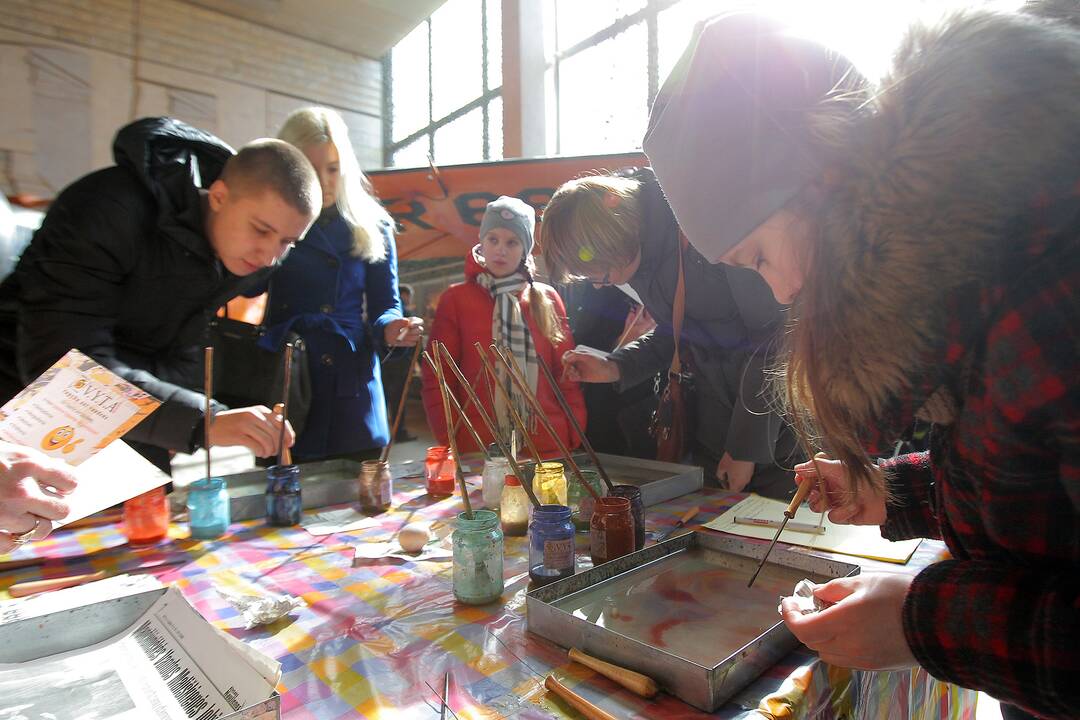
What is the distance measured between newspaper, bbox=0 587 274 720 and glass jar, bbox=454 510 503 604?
315mm

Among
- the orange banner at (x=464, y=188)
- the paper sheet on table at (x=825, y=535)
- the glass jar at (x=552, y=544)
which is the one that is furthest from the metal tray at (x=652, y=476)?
the orange banner at (x=464, y=188)

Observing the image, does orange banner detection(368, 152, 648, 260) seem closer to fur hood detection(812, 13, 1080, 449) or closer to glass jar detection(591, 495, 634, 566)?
glass jar detection(591, 495, 634, 566)

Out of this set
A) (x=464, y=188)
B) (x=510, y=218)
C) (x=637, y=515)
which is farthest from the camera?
(x=464, y=188)

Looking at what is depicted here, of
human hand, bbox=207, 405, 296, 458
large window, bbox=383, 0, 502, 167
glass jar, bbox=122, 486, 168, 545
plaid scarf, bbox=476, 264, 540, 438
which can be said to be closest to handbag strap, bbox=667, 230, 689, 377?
plaid scarf, bbox=476, 264, 540, 438

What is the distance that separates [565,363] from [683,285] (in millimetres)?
409

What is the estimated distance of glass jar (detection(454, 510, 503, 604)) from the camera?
86 cm

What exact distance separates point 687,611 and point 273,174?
4.42 feet

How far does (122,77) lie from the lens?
5.90 meters

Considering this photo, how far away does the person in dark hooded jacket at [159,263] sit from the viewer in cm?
127

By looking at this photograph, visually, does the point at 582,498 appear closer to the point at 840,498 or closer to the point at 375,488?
the point at 375,488

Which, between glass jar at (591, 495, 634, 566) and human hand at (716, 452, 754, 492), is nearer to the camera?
glass jar at (591, 495, 634, 566)

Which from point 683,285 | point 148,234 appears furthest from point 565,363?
point 148,234

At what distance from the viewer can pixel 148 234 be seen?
1.44 meters

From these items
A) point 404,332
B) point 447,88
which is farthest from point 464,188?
point 447,88
